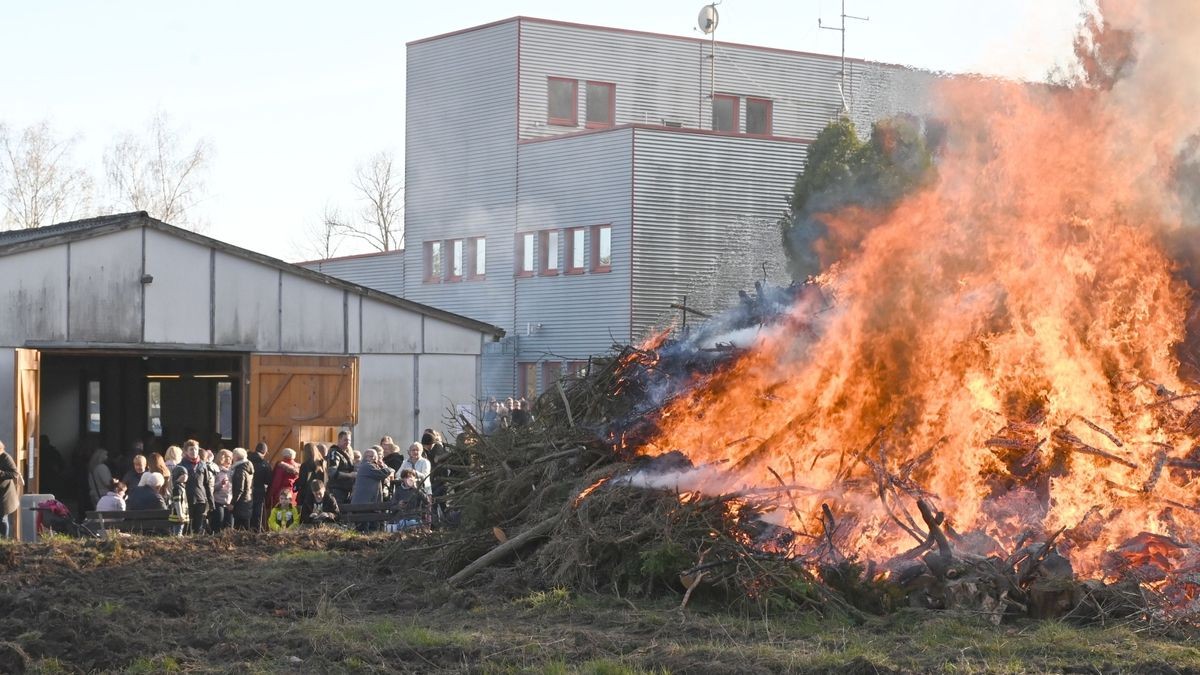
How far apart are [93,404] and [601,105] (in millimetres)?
17442

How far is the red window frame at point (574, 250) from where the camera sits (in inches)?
1560

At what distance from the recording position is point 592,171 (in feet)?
128

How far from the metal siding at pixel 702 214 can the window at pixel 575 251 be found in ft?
6.66

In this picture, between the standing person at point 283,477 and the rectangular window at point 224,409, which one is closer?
the standing person at point 283,477

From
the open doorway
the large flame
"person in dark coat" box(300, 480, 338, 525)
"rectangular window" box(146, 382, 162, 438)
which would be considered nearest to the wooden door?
"person in dark coat" box(300, 480, 338, 525)

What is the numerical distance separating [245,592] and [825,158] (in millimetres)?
23659

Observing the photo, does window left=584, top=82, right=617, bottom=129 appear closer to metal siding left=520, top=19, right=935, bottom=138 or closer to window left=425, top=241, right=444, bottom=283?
metal siding left=520, top=19, right=935, bottom=138

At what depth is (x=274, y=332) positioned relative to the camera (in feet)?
79.9

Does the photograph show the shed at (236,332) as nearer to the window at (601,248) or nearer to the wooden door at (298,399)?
the wooden door at (298,399)

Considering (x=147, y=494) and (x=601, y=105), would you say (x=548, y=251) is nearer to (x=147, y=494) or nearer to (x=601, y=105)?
(x=601, y=105)

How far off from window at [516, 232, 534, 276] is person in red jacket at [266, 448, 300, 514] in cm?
2182

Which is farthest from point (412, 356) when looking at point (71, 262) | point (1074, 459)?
point (1074, 459)

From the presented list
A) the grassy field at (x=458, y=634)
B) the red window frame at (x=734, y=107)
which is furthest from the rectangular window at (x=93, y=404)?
the red window frame at (x=734, y=107)

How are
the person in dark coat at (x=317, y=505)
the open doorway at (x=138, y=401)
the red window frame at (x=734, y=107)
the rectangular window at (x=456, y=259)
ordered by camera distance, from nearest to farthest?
the person in dark coat at (x=317, y=505) → the open doorway at (x=138, y=401) → the rectangular window at (x=456, y=259) → the red window frame at (x=734, y=107)
